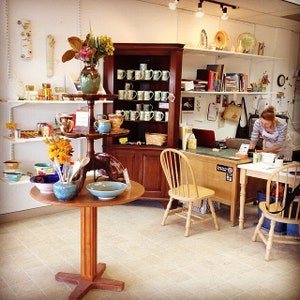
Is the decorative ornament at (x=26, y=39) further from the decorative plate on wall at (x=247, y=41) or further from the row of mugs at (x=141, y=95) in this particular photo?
the decorative plate on wall at (x=247, y=41)

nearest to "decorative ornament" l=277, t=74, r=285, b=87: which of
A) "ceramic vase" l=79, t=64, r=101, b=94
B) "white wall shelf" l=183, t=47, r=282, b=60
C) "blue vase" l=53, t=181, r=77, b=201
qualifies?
"white wall shelf" l=183, t=47, r=282, b=60

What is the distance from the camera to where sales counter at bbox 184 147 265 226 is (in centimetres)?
393

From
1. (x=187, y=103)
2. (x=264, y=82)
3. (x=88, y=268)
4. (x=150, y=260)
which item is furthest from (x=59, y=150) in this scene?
(x=264, y=82)

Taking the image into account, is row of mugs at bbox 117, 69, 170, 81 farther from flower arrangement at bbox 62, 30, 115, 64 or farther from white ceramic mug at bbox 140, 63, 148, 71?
flower arrangement at bbox 62, 30, 115, 64

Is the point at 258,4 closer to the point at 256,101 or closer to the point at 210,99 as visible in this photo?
the point at 210,99

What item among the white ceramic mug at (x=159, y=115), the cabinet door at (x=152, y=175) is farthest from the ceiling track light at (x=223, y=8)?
the cabinet door at (x=152, y=175)

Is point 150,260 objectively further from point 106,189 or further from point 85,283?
point 106,189

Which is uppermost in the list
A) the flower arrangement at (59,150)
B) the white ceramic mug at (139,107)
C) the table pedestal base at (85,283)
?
the white ceramic mug at (139,107)

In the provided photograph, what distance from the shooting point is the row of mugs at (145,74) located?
4.52 m

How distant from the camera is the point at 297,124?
705 centimetres

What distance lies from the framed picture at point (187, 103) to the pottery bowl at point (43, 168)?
2.10m

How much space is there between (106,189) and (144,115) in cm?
229

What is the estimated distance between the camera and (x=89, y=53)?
2.39 metres

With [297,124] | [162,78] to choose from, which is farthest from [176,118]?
[297,124]
